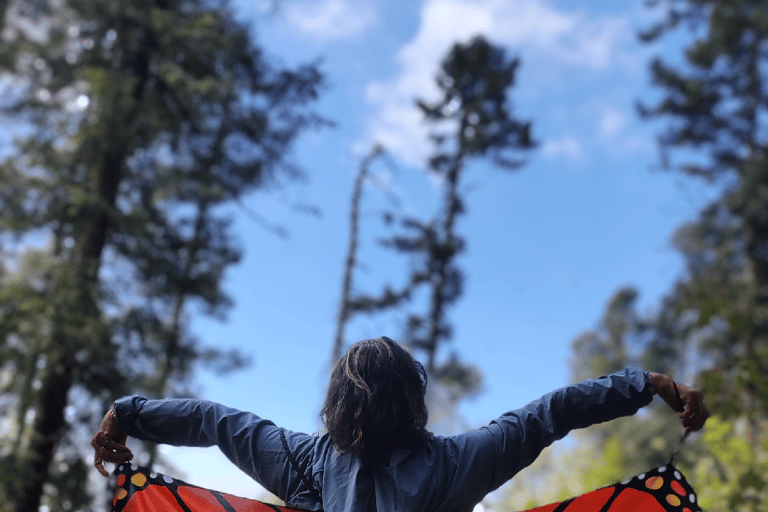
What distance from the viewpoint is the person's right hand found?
6.56 feet

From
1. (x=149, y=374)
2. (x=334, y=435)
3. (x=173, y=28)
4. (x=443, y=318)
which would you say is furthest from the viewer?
(x=443, y=318)

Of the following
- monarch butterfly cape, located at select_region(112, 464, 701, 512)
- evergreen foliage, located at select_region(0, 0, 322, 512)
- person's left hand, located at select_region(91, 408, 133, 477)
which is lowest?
monarch butterfly cape, located at select_region(112, 464, 701, 512)

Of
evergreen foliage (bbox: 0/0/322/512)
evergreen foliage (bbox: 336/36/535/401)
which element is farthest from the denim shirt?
evergreen foliage (bbox: 336/36/535/401)

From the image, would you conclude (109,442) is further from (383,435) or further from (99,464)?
(383,435)

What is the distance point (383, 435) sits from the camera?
1810 mm

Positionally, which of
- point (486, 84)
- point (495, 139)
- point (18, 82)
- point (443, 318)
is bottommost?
point (443, 318)

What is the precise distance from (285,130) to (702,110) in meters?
10.7

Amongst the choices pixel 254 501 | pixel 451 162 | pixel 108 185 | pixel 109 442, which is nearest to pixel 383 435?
pixel 254 501

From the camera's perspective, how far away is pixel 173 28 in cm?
724

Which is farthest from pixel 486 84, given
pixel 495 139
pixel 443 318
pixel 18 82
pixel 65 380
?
pixel 65 380

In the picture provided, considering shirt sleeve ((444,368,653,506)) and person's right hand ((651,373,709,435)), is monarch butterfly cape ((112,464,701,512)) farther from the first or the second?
shirt sleeve ((444,368,653,506))

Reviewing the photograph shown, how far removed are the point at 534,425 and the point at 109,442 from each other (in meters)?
1.47

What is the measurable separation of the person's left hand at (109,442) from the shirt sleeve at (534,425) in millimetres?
1199

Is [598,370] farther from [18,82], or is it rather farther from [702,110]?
[18,82]
